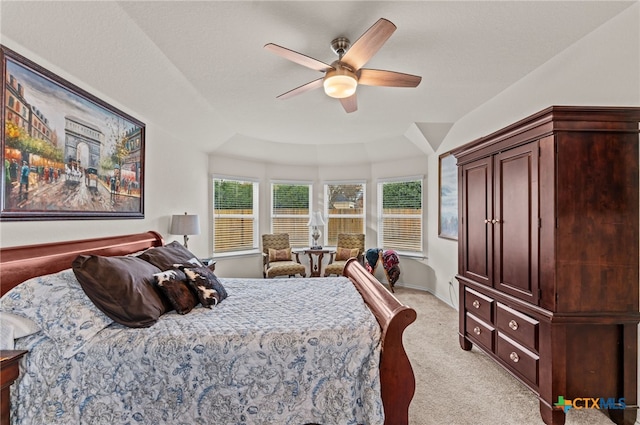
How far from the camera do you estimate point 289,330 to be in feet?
5.44

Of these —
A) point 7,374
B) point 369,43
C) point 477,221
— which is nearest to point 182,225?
point 7,374

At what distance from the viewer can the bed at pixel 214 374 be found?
1.50 m

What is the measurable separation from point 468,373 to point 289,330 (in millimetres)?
1753

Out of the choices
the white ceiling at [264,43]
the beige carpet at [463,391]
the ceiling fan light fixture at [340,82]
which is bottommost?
the beige carpet at [463,391]

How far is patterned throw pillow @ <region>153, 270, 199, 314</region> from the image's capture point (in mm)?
1977

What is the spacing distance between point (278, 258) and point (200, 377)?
12.4 ft

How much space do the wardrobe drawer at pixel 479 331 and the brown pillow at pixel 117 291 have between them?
255 centimetres

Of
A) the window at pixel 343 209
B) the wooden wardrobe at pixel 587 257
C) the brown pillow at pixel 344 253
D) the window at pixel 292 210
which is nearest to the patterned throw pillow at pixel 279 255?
the window at pixel 292 210

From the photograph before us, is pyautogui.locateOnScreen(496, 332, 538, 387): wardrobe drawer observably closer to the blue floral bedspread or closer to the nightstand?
the blue floral bedspread

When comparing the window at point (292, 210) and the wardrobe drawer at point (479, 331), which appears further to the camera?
the window at point (292, 210)

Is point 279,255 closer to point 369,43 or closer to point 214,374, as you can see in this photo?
point 214,374

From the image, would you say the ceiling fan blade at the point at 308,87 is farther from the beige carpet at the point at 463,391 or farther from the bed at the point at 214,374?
the beige carpet at the point at 463,391

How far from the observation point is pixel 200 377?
61.3 inches

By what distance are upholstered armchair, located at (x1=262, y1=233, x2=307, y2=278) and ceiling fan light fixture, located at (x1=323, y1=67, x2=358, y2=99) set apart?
11.0 feet
